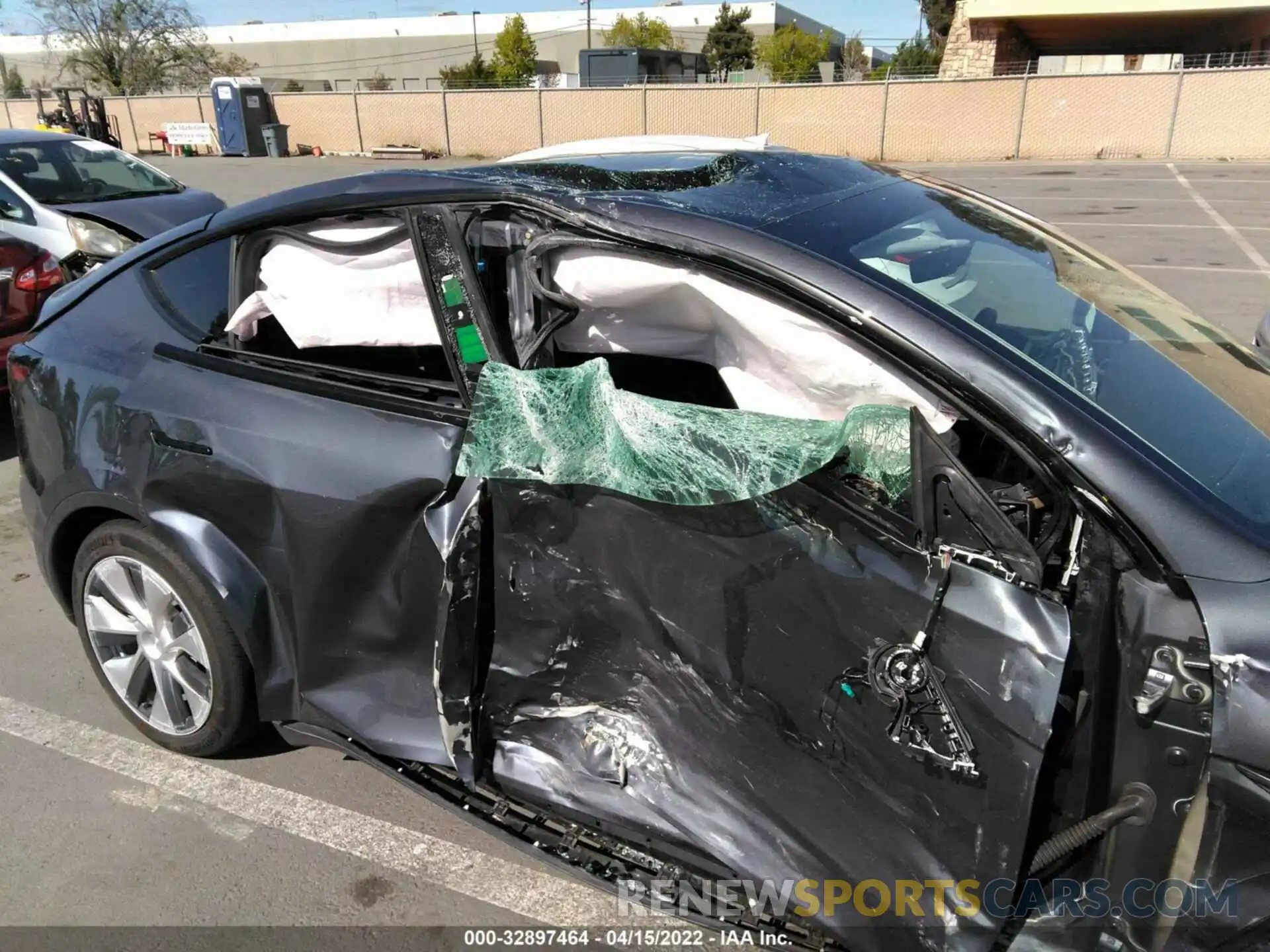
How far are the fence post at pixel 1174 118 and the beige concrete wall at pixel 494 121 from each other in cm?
1797

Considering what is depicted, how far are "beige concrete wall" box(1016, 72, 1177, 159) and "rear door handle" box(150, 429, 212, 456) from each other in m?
27.0

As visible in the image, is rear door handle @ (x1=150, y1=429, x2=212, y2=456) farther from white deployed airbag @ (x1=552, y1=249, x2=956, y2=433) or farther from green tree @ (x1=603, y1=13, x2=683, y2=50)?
green tree @ (x1=603, y1=13, x2=683, y2=50)

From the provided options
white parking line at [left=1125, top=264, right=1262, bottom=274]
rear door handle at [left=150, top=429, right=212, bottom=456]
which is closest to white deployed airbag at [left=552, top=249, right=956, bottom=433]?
rear door handle at [left=150, top=429, right=212, bottom=456]

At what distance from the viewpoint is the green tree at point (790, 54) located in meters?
51.6

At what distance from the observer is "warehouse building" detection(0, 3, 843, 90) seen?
231 ft

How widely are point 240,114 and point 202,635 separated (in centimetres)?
3166

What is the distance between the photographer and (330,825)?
102 inches

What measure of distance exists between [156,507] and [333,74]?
81.4 m

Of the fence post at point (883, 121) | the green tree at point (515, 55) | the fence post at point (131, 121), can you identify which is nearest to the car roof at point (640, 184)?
the fence post at point (883, 121)

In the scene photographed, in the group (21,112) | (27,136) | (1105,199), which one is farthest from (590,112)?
(21,112)

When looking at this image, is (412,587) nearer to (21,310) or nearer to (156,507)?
(156,507)

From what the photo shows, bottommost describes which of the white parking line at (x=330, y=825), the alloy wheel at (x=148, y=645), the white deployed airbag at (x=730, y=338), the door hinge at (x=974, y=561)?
the white parking line at (x=330, y=825)

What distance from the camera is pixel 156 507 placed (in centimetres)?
253

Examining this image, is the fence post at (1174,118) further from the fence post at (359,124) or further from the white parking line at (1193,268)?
the fence post at (359,124)
